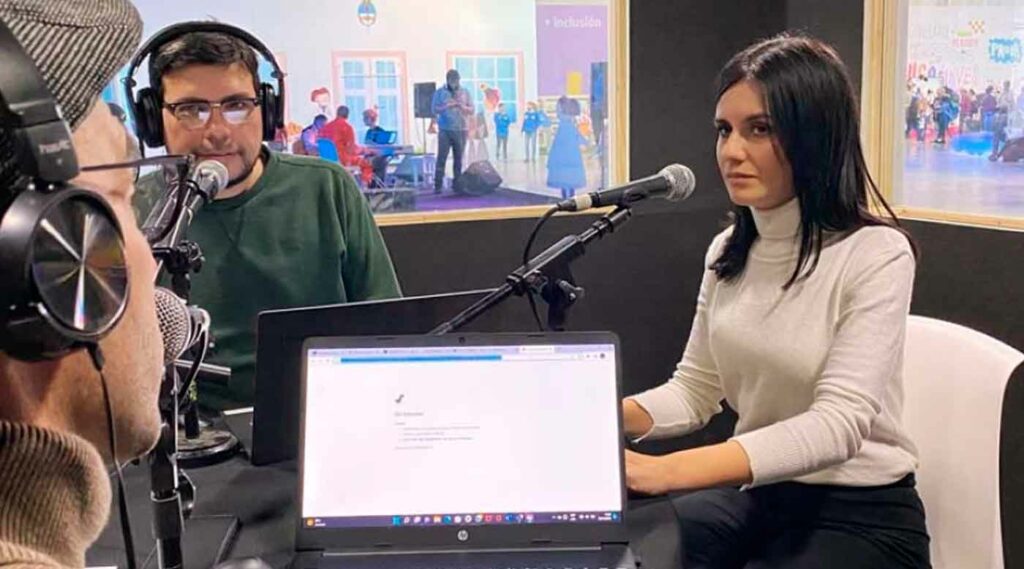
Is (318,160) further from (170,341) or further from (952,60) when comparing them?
(952,60)

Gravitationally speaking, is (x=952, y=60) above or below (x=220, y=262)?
above

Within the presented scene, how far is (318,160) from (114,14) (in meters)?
1.41

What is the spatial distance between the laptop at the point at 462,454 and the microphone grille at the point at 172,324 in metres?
0.32

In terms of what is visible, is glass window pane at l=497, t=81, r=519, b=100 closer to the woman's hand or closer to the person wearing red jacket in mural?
the person wearing red jacket in mural

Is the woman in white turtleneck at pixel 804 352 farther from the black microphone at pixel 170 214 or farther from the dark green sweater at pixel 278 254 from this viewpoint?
the black microphone at pixel 170 214

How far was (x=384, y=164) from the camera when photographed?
Answer: 286cm

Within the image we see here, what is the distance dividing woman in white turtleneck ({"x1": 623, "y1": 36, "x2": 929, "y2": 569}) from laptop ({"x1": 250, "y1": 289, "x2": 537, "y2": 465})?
1.38 ft

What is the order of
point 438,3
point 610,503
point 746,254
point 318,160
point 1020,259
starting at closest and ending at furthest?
point 610,503
point 746,254
point 318,160
point 1020,259
point 438,3

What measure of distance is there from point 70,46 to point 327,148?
7.37 ft

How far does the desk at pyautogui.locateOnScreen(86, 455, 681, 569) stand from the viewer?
3.93 feet

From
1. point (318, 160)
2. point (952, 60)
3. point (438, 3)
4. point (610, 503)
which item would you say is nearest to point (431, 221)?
point (438, 3)

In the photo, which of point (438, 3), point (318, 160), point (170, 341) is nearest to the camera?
point (170, 341)

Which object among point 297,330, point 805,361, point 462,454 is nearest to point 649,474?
point 462,454

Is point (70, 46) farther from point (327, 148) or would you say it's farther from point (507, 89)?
point (507, 89)
